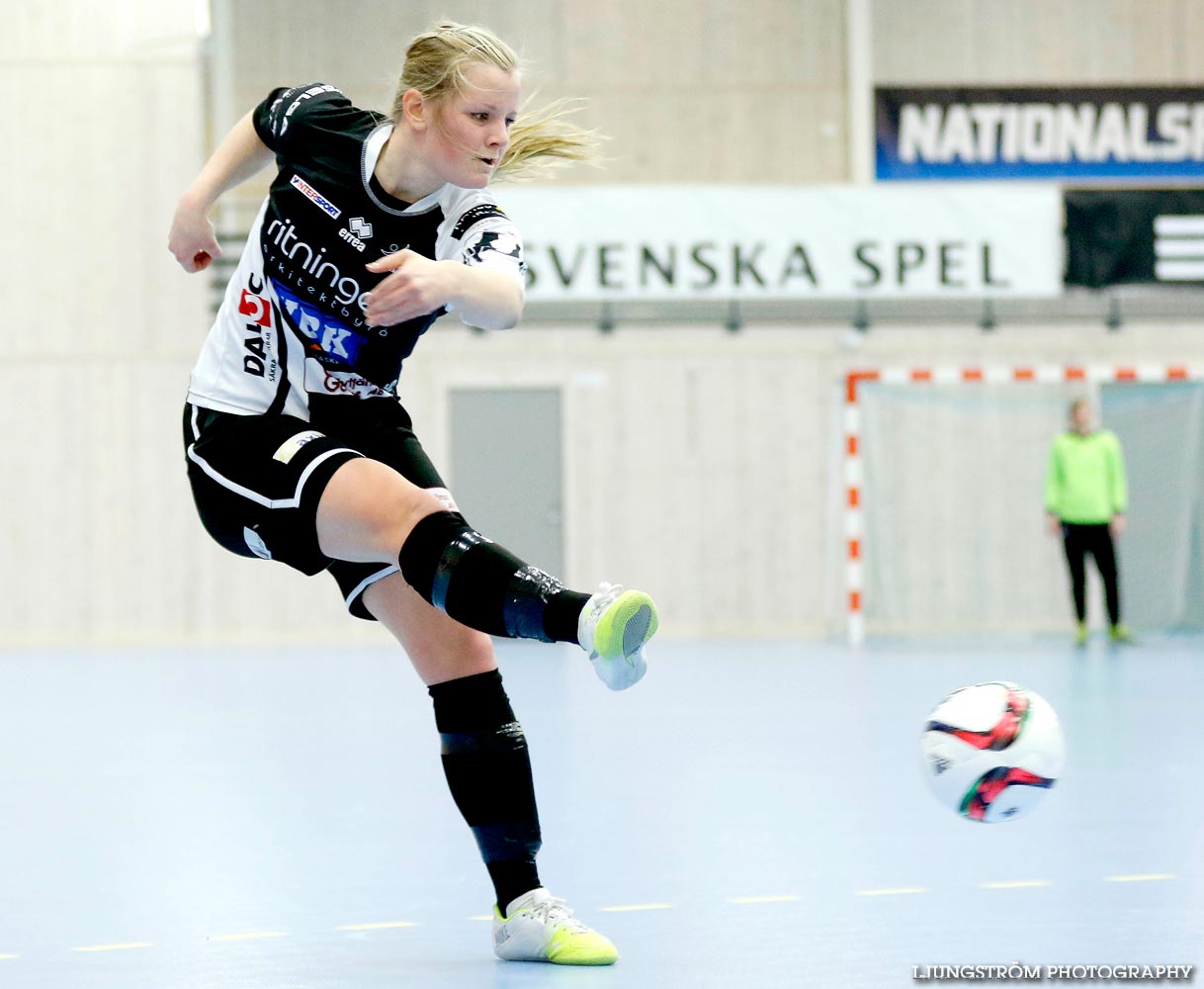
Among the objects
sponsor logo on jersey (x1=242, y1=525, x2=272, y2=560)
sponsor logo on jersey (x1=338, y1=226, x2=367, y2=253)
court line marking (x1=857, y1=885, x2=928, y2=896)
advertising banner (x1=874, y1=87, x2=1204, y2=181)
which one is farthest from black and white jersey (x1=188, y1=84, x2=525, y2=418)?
advertising banner (x1=874, y1=87, x2=1204, y2=181)

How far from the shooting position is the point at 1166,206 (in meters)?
13.6

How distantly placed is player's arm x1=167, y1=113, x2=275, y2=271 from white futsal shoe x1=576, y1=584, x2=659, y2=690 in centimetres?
127

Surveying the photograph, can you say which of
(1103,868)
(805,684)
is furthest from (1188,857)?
(805,684)

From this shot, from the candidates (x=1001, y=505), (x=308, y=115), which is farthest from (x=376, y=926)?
(x=1001, y=505)

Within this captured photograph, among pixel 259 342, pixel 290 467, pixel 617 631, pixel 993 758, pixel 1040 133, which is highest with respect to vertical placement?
pixel 1040 133

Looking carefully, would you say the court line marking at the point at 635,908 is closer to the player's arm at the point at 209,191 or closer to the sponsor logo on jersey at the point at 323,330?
the sponsor logo on jersey at the point at 323,330

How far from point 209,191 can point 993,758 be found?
6.75 feet

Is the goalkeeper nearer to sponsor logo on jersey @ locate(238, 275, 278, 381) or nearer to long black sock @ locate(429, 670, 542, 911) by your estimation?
long black sock @ locate(429, 670, 542, 911)

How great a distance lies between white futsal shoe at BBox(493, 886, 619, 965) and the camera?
10.6 ft

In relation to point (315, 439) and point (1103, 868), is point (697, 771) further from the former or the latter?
point (315, 439)

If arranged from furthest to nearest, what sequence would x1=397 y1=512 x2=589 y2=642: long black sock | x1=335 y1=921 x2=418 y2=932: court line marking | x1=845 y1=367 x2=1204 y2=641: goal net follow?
x1=845 y1=367 x2=1204 y2=641: goal net
x1=335 y1=921 x2=418 y2=932: court line marking
x1=397 y1=512 x2=589 y2=642: long black sock

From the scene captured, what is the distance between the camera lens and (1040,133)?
582 inches

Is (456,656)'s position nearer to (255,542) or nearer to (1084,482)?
(255,542)

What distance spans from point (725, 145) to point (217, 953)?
40.2 ft
